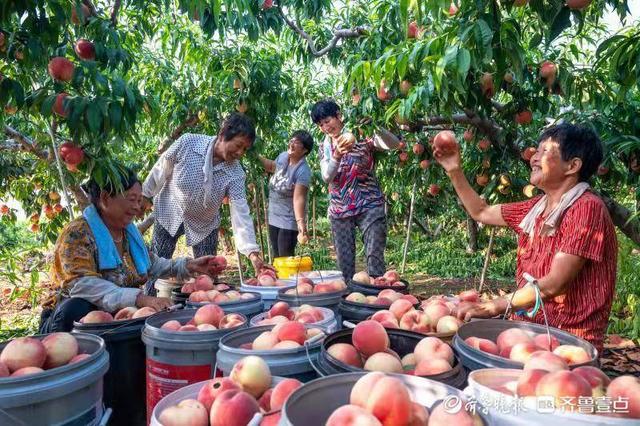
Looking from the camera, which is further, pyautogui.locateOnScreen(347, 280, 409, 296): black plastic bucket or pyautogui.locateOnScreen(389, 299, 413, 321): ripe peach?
pyautogui.locateOnScreen(347, 280, 409, 296): black plastic bucket

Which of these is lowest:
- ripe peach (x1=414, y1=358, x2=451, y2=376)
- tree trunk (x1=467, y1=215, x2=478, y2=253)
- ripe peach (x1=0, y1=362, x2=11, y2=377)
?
tree trunk (x1=467, y1=215, x2=478, y2=253)

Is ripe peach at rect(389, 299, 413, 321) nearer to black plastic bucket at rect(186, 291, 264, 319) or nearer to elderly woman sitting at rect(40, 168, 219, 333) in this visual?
black plastic bucket at rect(186, 291, 264, 319)

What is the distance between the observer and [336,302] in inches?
93.1

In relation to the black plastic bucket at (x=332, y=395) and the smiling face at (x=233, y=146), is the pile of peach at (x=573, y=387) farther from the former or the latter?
the smiling face at (x=233, y=146)

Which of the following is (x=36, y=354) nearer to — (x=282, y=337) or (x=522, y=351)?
(x=282, y=337)

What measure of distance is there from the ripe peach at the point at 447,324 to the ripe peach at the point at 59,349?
4.53 ft

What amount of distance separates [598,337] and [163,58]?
5.59m

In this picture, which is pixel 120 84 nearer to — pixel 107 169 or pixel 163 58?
pixel 107 169

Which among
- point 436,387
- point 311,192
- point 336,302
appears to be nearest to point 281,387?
point 436,387

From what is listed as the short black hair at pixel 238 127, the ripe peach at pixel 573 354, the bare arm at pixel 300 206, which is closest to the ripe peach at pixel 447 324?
the ripe peach at pixel 573 354

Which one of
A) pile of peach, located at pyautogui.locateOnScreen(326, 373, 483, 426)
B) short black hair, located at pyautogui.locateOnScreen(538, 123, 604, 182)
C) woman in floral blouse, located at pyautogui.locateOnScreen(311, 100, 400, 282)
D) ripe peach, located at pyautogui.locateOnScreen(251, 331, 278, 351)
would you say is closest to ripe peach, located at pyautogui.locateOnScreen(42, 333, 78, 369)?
ripe peach, located at pyautogui.locateOnScreen(251, 331, 278, 351)

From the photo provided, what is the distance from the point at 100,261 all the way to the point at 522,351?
204 centimetres

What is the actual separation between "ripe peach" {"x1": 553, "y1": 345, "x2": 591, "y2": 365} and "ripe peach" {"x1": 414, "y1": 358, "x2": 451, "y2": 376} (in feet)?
1.31

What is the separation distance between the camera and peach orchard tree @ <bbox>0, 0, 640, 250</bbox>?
2068mm
